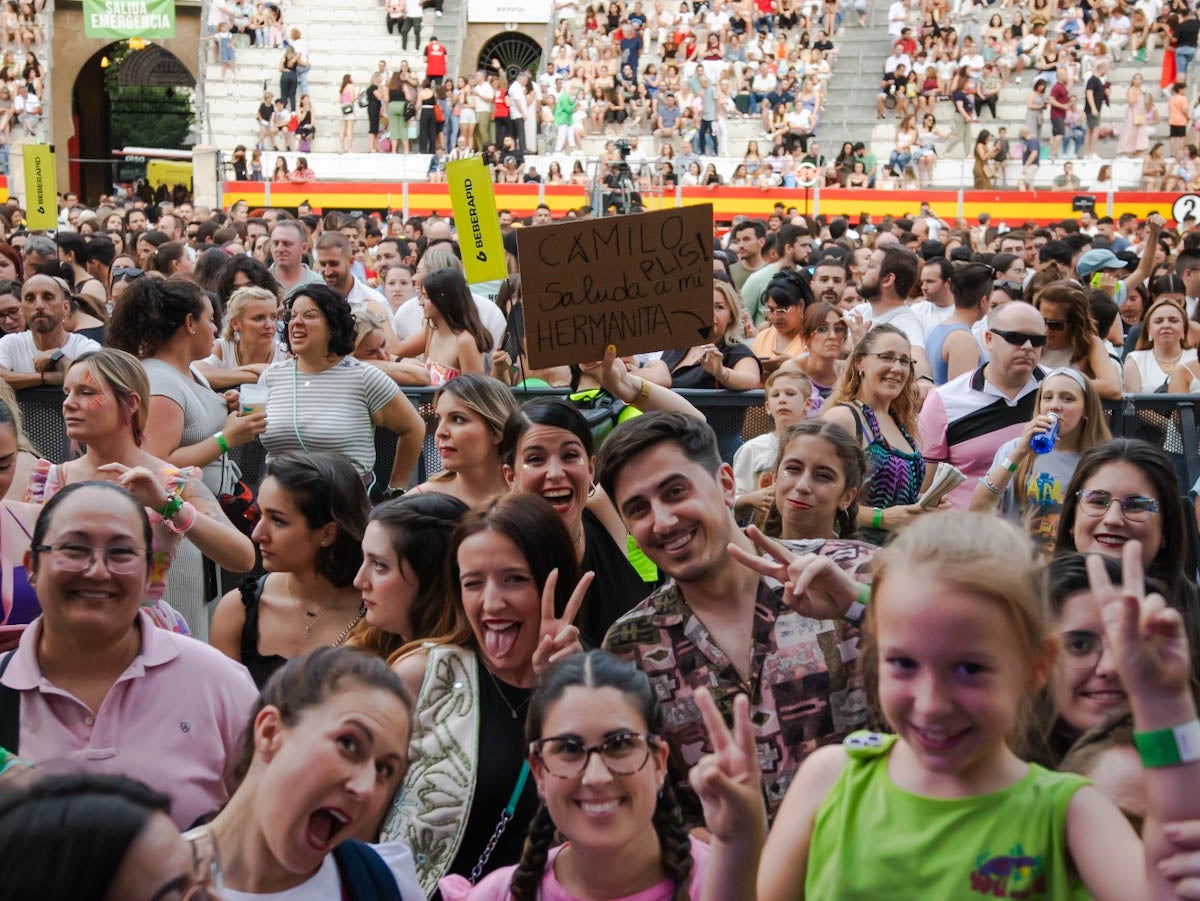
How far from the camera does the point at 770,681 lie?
293cm

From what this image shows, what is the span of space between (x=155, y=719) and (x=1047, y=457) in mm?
3160

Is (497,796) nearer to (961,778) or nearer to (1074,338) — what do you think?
(961,778)

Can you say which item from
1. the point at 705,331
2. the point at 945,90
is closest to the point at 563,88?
the point at 945,90

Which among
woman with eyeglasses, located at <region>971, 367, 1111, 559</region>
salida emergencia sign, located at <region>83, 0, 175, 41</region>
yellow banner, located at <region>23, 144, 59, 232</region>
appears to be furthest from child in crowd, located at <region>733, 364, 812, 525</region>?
salida emergencia sign, located at <region>83, 0, 175, 41</region>

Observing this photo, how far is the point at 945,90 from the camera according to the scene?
101 ft

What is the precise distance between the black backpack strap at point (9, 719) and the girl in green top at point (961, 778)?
5.27 feet

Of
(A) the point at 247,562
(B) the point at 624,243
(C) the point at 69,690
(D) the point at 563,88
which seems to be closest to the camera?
(C) the point at 69,690

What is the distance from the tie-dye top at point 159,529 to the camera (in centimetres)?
386

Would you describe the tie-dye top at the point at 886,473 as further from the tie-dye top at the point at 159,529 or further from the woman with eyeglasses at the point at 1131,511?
the tie-dye top at the point at 159,529

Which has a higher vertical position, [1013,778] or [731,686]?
[1013,778]

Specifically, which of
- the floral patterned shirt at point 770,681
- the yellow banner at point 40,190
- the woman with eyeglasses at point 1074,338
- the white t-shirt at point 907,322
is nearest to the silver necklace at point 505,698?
the floral patterned shirt at point 770,681

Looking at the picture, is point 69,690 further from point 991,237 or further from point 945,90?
point 945,90

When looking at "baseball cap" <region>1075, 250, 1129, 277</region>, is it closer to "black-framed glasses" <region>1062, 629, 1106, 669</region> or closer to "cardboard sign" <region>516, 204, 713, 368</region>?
"cardboard sign" <region>516, 204, 713, 368</region>

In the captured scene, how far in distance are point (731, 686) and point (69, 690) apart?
1.34m
